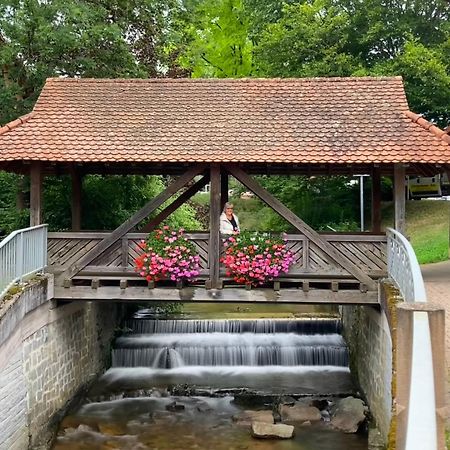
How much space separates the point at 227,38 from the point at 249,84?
66.1ft

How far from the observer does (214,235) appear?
10.8m

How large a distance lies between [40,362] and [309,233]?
4.83m

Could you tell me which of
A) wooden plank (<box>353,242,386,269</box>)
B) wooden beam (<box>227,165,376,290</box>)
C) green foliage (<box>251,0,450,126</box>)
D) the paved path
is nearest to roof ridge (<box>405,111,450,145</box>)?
wooden plank (<box>353,242,386,269</box>)

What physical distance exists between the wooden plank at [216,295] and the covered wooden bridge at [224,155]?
2 centimetres

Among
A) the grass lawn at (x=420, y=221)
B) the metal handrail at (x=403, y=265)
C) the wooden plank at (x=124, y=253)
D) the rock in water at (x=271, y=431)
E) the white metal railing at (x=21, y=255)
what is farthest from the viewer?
the grass lawn at (x=420, y=221)

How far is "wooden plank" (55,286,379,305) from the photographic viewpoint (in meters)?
10.5

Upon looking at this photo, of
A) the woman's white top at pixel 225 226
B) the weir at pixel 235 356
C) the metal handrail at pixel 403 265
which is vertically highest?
the woman's white top at pixel 225 226

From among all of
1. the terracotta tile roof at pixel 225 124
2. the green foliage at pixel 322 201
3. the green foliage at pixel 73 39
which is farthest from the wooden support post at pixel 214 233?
the green foliage at pixel 322 201

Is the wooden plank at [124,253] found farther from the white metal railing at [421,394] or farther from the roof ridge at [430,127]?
the white metal railing at [421,394]

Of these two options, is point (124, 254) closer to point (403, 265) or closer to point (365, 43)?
point (403, 265)

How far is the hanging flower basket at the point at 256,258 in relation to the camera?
10.3 meters

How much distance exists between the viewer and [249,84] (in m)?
12.6

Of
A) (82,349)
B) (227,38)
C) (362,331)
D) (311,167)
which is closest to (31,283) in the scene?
(82,349)

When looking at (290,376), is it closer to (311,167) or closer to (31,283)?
(311,167)
